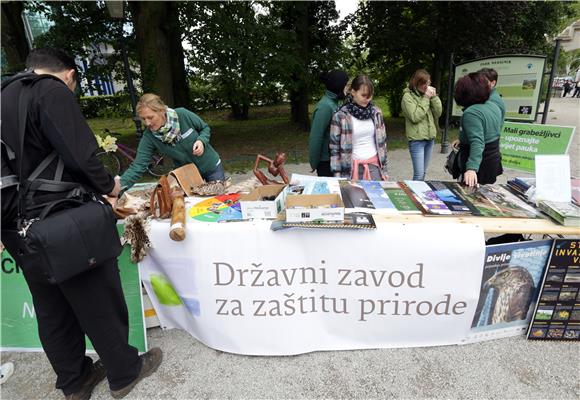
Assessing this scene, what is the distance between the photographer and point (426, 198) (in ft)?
7.59

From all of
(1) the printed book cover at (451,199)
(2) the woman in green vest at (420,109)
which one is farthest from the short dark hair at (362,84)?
(2) the woman in green vest at (420,109)

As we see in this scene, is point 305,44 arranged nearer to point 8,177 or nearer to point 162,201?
point 162,201

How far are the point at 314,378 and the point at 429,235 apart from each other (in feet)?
3.40

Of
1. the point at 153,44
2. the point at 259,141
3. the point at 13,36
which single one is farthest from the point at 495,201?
the point at 13,36

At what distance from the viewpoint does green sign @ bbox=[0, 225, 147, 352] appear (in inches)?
86.4

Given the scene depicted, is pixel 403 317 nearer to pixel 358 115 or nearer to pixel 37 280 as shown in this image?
pixel 358 115

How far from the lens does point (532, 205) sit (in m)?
2.23

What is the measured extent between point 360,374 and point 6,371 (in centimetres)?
208

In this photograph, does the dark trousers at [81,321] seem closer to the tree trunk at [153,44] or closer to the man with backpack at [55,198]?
the man with backpack at [55,198]

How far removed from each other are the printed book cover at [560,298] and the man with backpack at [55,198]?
2.38 m

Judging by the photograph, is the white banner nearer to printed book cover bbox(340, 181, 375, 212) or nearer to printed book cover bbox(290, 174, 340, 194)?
printed book cover bbox(340, 181, 375, 212)

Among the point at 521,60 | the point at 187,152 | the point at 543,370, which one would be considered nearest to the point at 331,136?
the point at 187,152

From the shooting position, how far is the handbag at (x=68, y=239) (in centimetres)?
142

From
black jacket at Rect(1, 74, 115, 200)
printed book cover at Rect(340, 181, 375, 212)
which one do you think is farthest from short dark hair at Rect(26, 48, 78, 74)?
printed book cover at Rect(340, 181, 375, 212)
